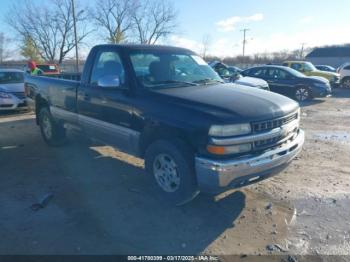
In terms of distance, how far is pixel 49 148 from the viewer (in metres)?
6.82

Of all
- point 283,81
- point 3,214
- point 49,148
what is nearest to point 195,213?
point 3,214

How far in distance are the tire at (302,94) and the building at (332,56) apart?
4538 centimetres

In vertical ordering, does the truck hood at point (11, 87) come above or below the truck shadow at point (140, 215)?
above

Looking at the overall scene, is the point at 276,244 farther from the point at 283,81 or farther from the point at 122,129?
the point at 283,81

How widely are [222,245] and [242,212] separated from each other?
32.0 inches

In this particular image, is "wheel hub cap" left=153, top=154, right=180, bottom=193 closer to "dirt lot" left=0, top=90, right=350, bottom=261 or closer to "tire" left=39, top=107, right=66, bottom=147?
"dirt lot" left=0, top=90, right=350, bottom=261

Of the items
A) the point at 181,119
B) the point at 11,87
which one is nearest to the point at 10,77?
the point at 11,87

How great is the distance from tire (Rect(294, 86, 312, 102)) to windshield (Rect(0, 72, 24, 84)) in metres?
12.0

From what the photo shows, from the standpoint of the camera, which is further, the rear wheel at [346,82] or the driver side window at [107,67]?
the rear wheel at [346,82]

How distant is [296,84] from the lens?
14961 millimetres

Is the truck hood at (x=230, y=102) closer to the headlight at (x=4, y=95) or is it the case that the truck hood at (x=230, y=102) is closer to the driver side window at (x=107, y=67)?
the driver side window at (x=107, y=67)

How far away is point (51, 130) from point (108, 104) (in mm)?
2547

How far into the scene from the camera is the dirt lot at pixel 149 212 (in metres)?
3.37

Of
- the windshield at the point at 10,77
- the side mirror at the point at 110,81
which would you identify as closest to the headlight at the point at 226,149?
the side mirror at the point at 110,81
